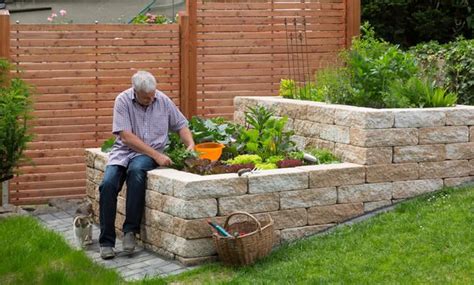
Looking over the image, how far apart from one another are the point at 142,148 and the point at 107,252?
926mm

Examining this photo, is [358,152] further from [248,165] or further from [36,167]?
[36,167]

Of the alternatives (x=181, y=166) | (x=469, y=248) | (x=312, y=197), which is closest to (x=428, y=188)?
(x=312, y=197)

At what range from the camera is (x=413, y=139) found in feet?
26.0

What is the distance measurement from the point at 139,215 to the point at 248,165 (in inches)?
39.6

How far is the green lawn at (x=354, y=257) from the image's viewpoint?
6098mm

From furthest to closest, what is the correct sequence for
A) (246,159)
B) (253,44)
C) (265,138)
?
1. (253,44)
2. (265,138)
3. (246,159)

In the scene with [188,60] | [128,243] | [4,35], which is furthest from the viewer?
[188,60]

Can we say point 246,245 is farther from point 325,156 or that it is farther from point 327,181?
point 325,156

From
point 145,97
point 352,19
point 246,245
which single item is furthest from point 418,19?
point 246,245

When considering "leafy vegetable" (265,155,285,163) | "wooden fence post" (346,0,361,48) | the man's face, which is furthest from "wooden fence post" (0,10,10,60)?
"wooden fence post" (346,0,361,48)

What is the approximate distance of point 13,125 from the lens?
8.41 m

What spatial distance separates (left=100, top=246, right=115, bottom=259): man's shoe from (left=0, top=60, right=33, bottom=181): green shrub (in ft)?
5.65

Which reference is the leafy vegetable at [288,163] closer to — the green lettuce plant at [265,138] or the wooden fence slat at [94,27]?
the green lettuce plant at [265,138]

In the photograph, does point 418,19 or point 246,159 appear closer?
point 246,159
